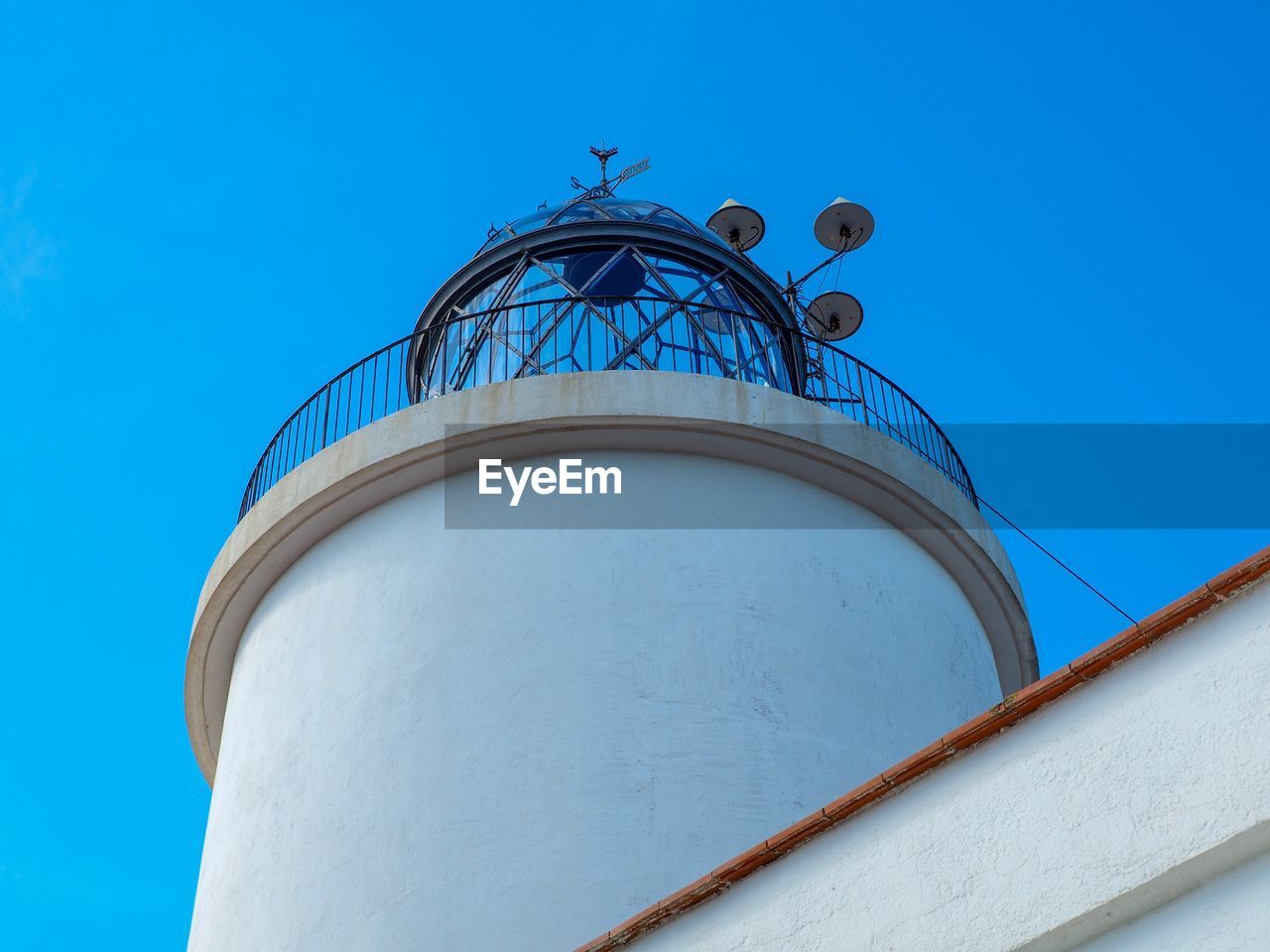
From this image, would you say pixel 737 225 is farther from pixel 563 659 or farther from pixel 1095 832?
pixel 1095 832

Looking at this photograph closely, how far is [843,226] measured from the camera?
47.1ft

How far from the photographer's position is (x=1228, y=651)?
17.4ft

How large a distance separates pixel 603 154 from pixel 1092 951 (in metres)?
11.4

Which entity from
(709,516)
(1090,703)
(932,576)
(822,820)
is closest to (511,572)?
(709,516)

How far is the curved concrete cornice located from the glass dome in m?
2.78

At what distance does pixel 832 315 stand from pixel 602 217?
8.16 feet

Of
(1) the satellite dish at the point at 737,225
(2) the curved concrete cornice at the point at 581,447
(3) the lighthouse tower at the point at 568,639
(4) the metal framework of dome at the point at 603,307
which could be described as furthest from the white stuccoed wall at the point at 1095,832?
(1) the satellite dish at the point at 737,225

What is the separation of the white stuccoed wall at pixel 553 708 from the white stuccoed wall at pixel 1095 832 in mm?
3001

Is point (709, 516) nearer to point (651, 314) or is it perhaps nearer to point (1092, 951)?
point (651, 314)

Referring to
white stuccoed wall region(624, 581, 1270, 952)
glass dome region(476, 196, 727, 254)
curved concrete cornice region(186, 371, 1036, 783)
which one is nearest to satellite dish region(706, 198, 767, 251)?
glass dome region(476, 196, 727, 254)

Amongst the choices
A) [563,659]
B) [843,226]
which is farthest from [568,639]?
[843,226]

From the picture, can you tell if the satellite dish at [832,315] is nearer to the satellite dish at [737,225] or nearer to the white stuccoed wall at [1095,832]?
the satellite dish at [737,225]

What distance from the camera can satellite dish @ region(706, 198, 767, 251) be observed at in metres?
14.2

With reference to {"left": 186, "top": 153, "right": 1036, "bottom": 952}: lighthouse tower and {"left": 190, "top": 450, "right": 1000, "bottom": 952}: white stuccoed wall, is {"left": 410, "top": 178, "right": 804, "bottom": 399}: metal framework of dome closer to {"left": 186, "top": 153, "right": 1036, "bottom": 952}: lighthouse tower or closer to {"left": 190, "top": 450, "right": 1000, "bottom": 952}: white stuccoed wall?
{"left": 186, "top": 153, "right": 1036, "bottom": 952}: lighthouse tower
